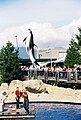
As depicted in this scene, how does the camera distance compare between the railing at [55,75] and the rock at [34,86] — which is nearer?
the rock at [34,86]

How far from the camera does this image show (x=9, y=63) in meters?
45.9

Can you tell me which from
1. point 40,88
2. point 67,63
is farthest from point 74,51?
point 40,88

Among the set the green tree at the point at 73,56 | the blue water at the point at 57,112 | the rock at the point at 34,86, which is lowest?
the blue water at the point at 57,112

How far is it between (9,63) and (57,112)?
57.0 ft

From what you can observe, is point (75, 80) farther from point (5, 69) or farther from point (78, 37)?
point (78, 37)

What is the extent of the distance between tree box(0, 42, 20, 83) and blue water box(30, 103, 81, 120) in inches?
472

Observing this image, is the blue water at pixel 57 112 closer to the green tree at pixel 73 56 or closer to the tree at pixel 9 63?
the tree at pixel 9 63

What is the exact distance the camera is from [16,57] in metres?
46.8

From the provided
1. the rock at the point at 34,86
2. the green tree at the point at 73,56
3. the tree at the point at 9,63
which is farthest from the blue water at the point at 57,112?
the green tree at the point at 73,56

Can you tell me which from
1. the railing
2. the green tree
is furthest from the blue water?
the green tree

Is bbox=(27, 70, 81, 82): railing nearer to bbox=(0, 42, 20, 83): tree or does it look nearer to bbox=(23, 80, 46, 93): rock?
bbox=(0, 42, 20, 83): tree

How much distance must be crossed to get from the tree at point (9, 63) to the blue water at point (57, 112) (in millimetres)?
11985

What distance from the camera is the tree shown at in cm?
4516

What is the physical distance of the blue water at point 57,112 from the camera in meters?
27.3
